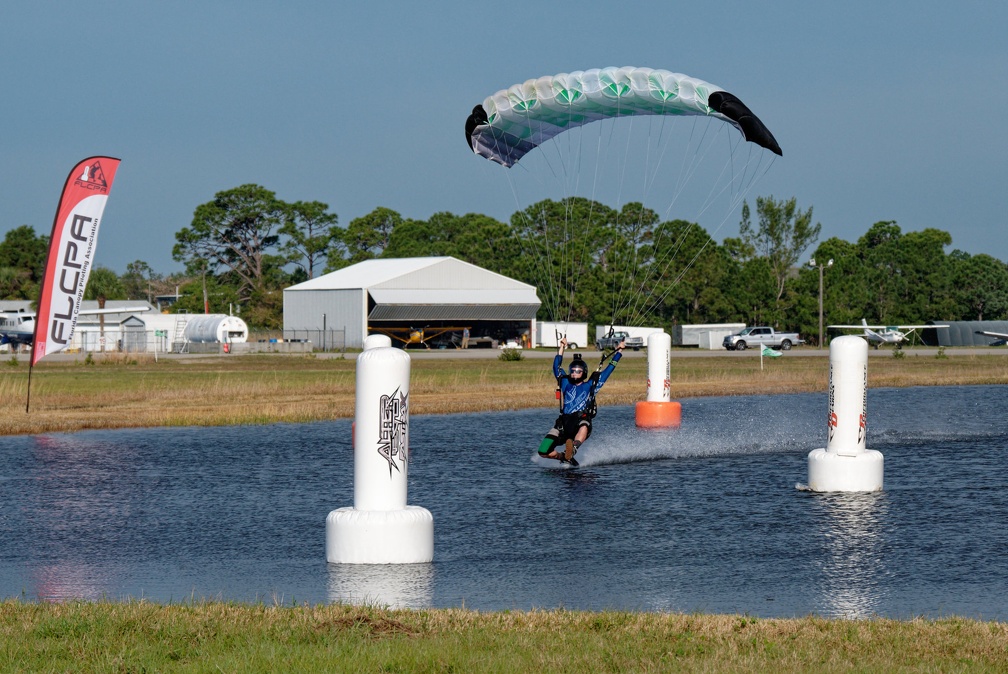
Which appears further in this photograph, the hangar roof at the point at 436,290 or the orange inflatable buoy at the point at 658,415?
the hangar roof at the point at 436,290

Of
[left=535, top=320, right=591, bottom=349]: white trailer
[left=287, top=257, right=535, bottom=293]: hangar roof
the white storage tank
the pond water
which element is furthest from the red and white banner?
[left=535, top=320, right=591, bottom=349]: white trailer

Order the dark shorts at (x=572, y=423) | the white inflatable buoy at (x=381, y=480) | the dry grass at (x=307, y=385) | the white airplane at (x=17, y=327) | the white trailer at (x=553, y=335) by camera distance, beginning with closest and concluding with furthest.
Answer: the white inflatable buoy at (x=381, y=480)
the dark shorts at (x=572, y=423)
the dry grass at (x=307, y=385)
the white airplane at (x=17, y=327)
the white trailer at (x=553, y=335)

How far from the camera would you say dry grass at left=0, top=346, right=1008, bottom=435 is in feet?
95.8

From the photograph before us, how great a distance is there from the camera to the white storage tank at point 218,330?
279 ft

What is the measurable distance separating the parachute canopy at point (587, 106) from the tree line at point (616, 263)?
4966 cm

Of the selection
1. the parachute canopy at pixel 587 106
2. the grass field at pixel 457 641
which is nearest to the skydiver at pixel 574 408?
the parachute canopy at pixel 587 106

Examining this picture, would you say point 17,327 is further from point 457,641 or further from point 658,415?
point 457,641

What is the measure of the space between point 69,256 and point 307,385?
1431cm

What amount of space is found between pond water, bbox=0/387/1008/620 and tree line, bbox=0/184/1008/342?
2170 inches

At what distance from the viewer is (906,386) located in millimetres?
41219

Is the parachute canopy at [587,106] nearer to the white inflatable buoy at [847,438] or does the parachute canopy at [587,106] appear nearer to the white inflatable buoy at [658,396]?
the white inflatable buoy at [658,396]

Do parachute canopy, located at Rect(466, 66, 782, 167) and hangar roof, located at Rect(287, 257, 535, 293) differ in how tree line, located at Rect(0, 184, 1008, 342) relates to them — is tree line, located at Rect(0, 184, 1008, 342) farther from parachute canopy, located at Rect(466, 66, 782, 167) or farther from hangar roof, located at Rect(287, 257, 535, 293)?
parachute canopy, located at Rect(466, 66, 782, 167)

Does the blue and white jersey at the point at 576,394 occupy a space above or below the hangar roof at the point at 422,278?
below

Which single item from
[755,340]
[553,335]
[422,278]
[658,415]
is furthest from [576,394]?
[553,335]
